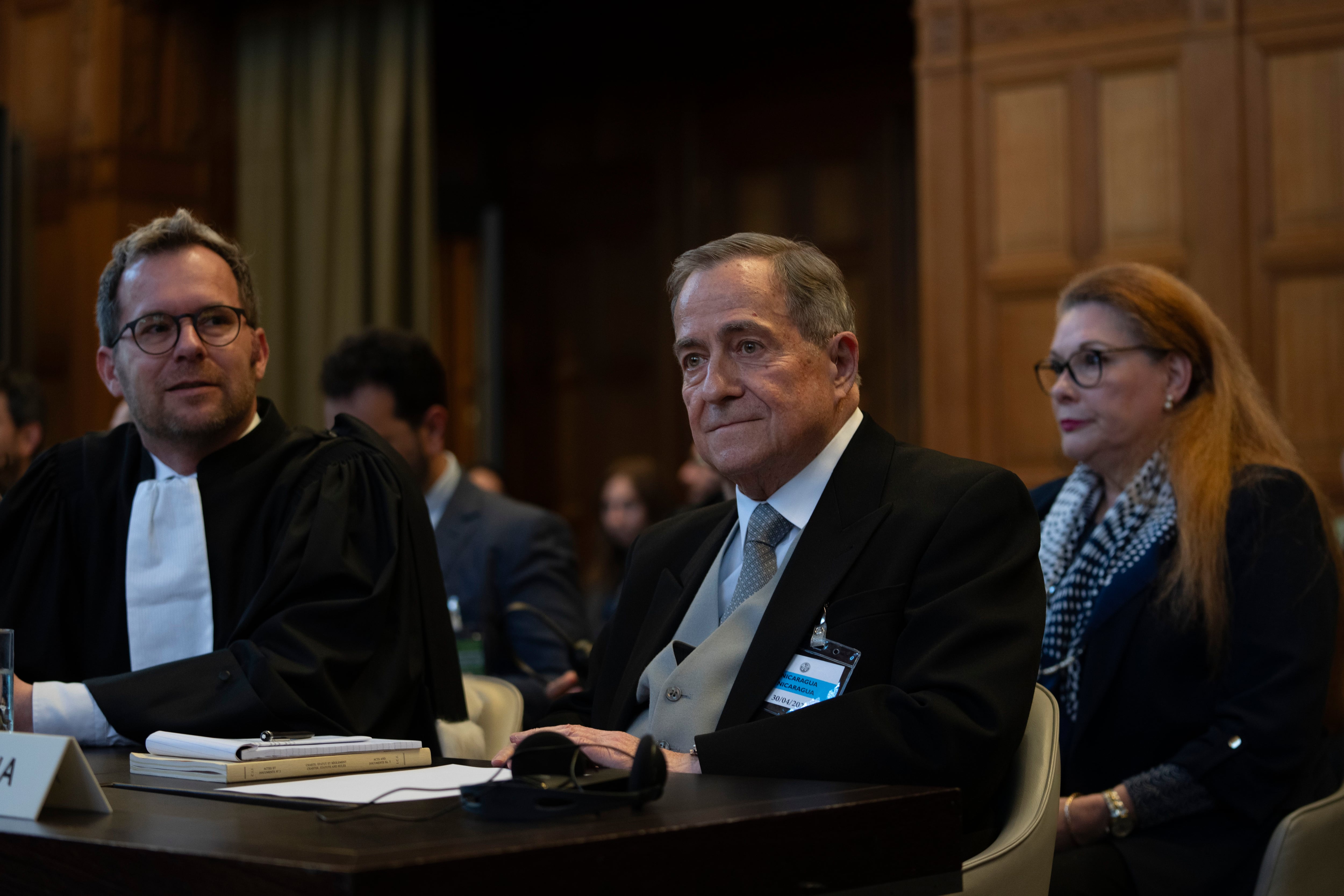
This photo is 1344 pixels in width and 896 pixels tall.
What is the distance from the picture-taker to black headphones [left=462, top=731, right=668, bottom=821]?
4.07 ft

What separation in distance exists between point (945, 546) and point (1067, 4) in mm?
4323

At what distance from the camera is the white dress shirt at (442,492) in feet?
12.7

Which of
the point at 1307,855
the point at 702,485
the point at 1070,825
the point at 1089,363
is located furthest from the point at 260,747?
the point at 702,485

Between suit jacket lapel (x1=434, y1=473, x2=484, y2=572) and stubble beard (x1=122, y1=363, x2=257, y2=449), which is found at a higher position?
stubble beard (x1=122, y1=363, x2=257, y2=449)

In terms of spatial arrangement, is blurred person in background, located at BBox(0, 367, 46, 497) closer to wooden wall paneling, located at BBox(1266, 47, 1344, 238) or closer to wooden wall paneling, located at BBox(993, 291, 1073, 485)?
wooden wall paneling, located at BBox(993, 291, 1073, 485)

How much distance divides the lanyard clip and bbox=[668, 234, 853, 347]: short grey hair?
1.40ft

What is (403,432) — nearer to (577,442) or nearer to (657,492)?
(657,492)

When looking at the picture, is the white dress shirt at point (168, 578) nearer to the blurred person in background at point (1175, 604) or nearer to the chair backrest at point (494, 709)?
the chair backrest at point (494, 709)

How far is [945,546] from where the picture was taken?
1784 millimetres

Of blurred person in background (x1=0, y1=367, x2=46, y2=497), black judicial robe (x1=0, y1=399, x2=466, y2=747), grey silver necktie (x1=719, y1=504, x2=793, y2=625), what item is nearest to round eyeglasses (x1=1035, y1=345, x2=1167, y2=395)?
grey silver necktie (x1=719, y1=504, x2=793, y2=625)

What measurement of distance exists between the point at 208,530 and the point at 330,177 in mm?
5277

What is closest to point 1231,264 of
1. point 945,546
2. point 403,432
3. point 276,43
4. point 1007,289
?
point 1007,289

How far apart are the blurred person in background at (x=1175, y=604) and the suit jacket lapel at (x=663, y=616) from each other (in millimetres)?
664

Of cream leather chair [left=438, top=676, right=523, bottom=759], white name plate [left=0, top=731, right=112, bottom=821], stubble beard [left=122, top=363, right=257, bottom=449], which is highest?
stubble beard [left=122, top=363, right=257, bottom=449]
